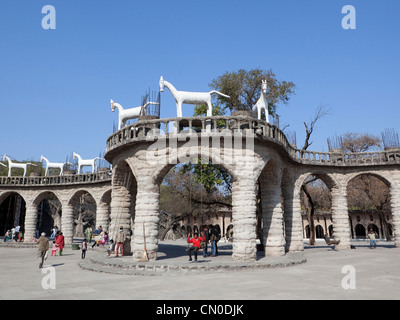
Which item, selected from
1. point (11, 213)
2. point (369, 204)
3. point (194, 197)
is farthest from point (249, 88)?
point (11, 213)

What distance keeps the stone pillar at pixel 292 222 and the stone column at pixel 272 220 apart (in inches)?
132

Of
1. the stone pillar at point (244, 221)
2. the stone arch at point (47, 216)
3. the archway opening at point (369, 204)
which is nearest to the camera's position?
the stone pillar at point (244, 221)

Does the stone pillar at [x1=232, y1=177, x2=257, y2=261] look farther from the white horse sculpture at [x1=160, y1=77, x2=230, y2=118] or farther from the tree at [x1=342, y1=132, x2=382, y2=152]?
the tree at [x1=342, y1=132, x2=382, y2=152]

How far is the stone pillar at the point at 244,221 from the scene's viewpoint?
1145 centimetres

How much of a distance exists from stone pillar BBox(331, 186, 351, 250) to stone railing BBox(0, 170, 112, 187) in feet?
56.3

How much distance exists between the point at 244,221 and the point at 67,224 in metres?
19.2

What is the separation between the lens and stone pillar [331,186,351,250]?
20.2 meters

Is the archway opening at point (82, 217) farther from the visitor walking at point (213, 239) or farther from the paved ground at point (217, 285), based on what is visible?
the paved ground at point (217, 285)

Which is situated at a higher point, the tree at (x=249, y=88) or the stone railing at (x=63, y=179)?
the tree at (x=249, y=88)

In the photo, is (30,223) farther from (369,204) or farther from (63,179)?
(369,204)

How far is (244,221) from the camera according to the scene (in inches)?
457

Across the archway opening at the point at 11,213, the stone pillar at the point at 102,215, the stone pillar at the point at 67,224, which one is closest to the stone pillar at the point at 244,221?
the stone pillar at the point at 102,215
